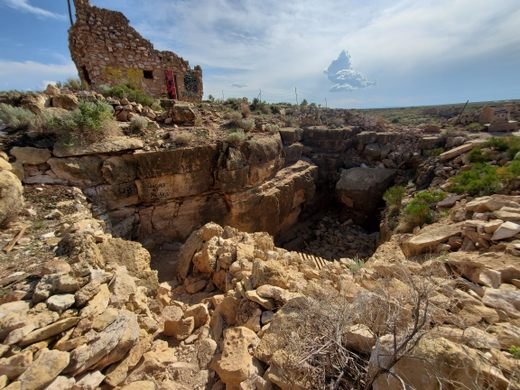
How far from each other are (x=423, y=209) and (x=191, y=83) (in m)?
9.76

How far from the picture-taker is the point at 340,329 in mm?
1677

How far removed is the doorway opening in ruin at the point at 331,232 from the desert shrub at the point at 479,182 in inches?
123

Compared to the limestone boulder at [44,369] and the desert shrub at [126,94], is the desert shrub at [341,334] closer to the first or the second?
the limestone boulder at [44,369]

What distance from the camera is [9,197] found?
3180 millimetres

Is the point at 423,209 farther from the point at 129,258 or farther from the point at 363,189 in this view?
the point at 129,258

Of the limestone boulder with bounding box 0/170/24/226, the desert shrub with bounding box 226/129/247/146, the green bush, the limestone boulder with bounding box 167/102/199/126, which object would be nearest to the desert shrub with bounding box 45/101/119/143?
the limestone boulder with bounding box 0/170/24/226

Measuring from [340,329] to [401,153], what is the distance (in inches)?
389

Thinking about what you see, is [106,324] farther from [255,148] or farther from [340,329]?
[255,148]

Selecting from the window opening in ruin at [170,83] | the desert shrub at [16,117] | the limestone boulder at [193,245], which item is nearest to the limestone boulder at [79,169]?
the desert shrub at [16,117]

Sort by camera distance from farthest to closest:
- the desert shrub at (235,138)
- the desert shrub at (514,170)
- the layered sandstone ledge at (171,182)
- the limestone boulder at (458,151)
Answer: the limestone boulder at (458,151), the desert shrub at (235,138), the layered sandstone ledge at (171,182), the desert shrub at (514,170)

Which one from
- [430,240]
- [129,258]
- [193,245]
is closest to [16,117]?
[129,258]

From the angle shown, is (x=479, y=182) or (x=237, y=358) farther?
(x=479, y=182)

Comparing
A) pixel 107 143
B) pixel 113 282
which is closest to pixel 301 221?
pixel 107 143

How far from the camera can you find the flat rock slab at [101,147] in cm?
470
